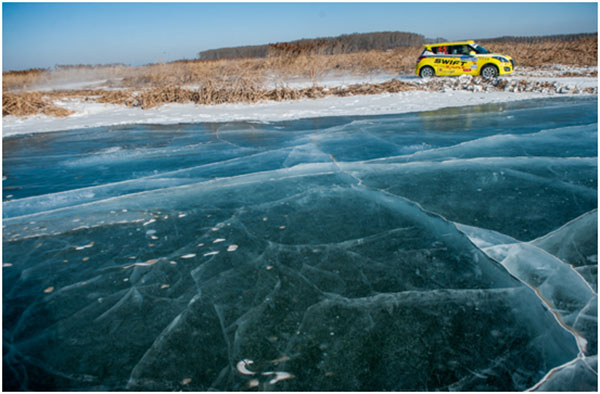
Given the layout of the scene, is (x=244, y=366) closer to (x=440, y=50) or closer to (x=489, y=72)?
(x=489, y=72)

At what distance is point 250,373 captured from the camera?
1.85 metres

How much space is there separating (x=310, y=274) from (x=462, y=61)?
14.7 m

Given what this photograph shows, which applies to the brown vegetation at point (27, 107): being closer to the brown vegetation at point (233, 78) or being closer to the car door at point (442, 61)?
the brown vegetation at point (233, 78)

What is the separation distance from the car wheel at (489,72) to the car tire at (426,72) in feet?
6.36

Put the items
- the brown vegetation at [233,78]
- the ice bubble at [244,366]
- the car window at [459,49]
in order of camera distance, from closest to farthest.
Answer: the ice bubble at [244,366], the brown vegetation at [233,78], the car window at [459,49]

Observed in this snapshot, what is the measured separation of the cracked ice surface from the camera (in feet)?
6.15

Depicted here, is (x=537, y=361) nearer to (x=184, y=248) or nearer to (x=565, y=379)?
(x=565, y=379)

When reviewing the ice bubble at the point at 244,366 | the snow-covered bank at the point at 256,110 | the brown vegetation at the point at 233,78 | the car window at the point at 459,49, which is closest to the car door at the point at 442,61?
the car window at the point at 459,49

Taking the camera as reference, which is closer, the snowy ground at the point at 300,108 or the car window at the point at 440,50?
the snowy ground at the point at 300,108

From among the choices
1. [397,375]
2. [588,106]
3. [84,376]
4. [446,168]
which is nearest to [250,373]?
[397,375]

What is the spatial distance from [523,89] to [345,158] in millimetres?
9295

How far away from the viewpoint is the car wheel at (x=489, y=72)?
14.1 m

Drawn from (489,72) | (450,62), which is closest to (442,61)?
(450,62)

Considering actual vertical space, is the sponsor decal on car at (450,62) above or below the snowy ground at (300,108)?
above
